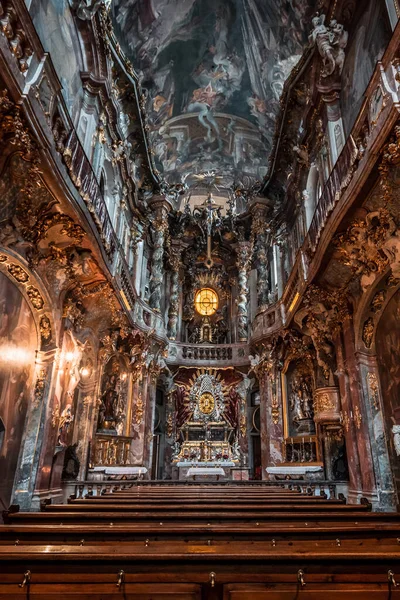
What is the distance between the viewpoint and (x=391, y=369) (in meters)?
9.99

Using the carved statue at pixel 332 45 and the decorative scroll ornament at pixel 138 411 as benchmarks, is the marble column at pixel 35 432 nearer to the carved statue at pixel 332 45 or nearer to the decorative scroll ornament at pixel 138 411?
the decorative scroll ornament at pixel 138 411

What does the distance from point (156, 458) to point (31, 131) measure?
16713 millimetres

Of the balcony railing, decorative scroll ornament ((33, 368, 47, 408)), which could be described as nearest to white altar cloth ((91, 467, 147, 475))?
decorative scroll ornament ((33, 368, 47, 408))

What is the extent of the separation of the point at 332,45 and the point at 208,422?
1636cm

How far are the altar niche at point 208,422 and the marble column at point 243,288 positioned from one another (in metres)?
2.35

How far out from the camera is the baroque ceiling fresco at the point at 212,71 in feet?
54.7

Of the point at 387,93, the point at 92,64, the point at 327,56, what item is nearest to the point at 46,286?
the point at 92,64

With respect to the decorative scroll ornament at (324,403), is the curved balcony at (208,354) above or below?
→ above

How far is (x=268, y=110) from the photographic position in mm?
20391

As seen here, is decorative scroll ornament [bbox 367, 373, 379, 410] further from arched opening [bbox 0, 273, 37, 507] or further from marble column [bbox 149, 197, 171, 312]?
marble column [bbox 149, 197, 171, 312]

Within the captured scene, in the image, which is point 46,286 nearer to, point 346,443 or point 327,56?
point 346,443

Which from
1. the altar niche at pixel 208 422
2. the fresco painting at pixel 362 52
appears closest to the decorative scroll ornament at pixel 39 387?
the altar niche at pixel 208 422

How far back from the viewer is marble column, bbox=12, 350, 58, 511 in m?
9.37

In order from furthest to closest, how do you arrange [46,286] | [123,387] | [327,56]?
[123,387] → [327,56] → [46,286]
